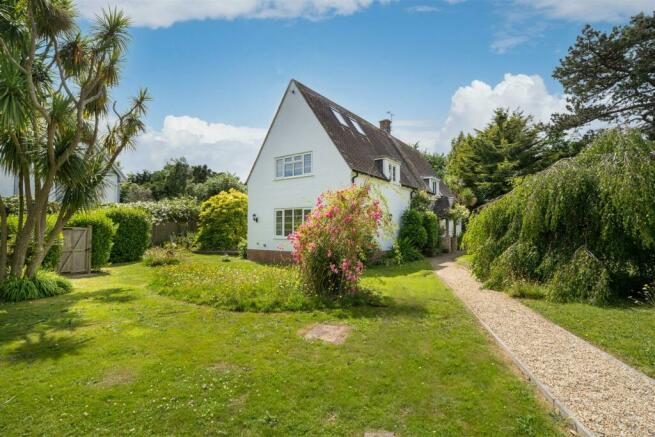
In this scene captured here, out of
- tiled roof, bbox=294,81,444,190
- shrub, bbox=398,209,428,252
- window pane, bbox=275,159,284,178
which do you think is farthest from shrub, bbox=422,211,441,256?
window pane, bbox=275,159,284,178

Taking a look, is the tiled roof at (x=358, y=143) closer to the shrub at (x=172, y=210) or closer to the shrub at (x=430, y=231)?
the shrub at (x=430, y=231)

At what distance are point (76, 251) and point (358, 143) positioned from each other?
14.5 metres

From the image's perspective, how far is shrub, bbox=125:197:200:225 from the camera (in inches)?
961

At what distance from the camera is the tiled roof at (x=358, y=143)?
17333 millimetres

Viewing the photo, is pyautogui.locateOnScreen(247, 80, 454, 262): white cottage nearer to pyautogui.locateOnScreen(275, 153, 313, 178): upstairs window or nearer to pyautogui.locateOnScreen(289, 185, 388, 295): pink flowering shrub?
pyautogui.locateOnScreen(275, 153, 313, 178): upstairs window

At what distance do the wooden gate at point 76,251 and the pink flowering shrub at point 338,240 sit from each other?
405 inches

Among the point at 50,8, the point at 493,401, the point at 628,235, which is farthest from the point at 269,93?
the point at 493,401

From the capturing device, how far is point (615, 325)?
697cm

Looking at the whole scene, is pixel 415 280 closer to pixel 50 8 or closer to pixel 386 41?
pixel 386 41

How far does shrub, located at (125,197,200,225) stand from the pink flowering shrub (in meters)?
18.1

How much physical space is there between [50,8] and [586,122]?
23.5 meters

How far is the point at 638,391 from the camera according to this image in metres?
4.28

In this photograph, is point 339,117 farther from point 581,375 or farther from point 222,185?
point 222,185

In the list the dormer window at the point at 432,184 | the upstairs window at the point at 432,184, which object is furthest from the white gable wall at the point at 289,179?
the upstairs window at the point at 432,184
